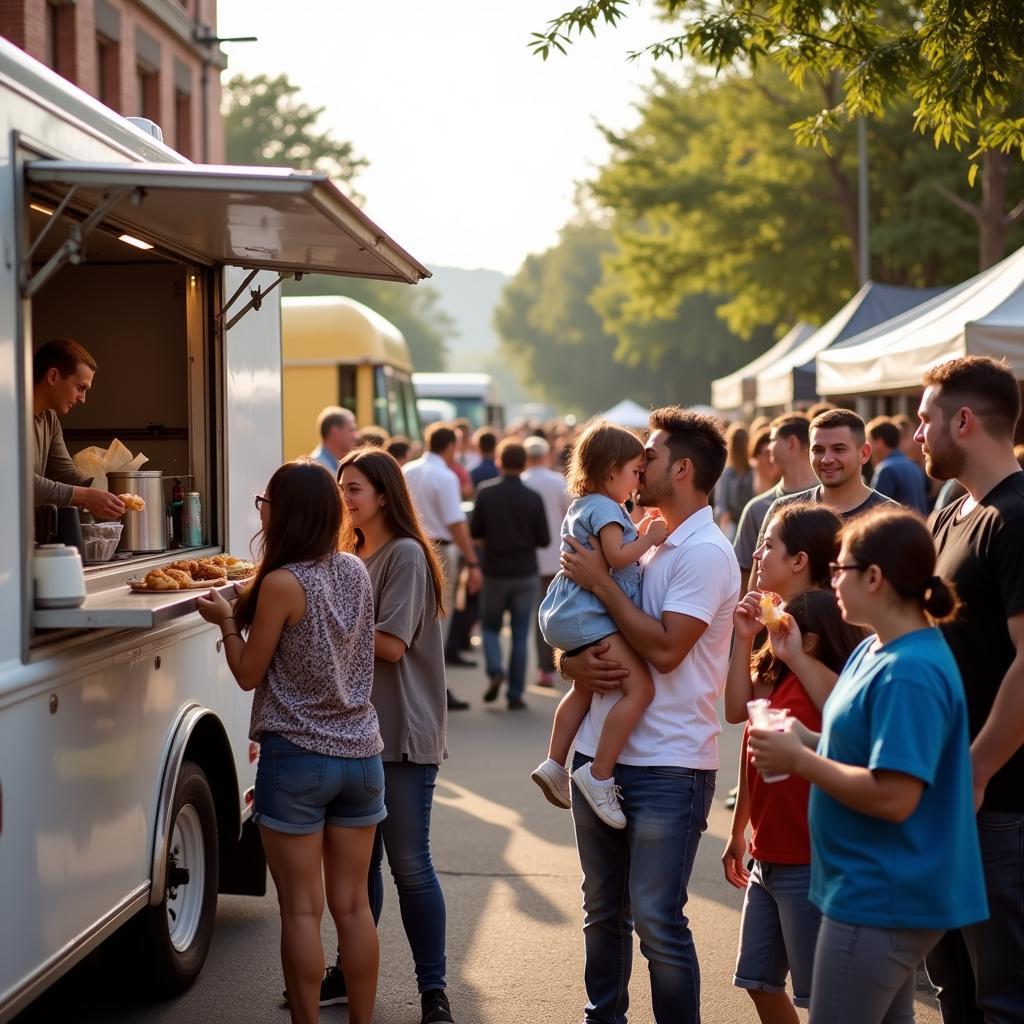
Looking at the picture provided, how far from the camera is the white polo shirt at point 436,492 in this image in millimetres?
12016

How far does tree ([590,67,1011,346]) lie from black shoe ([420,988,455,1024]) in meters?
23.4

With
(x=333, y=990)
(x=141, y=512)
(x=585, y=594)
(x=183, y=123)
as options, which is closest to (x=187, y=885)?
(x=333, y=990)

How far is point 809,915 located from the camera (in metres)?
3.81

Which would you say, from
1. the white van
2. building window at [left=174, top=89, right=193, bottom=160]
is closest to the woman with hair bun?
building window at [left=174, top=89, right=193, bottom=160]

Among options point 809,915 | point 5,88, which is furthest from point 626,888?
point 5,88

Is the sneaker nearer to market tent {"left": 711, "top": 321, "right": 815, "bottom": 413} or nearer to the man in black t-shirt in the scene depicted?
the man in black t-shirt

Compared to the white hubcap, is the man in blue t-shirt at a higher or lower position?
higher

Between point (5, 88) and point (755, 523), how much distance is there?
456 centimetres

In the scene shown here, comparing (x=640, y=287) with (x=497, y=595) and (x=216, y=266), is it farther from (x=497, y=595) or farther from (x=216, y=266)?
(x=216, y=266)

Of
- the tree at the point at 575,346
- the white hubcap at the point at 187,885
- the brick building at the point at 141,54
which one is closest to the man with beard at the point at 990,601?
the white hubcap at the point at 187,885

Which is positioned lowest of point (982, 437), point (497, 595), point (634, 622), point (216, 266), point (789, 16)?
point (497, 595)

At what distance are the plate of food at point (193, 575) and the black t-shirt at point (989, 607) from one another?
2.39m

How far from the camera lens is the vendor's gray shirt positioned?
507 centimetres

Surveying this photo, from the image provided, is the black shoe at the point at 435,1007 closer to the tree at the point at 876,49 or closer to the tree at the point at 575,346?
the tree at the point at 876,49
